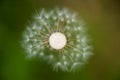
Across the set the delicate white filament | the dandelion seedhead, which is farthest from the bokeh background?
the delicate white filament

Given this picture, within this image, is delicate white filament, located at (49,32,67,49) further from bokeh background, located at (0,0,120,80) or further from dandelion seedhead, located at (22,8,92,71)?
bokeh background, located at (0,0,120,80)

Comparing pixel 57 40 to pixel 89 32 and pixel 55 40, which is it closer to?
pixel 55 40

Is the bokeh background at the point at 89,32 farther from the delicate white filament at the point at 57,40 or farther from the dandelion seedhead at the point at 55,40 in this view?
the delicate white filament at the point at 57,40

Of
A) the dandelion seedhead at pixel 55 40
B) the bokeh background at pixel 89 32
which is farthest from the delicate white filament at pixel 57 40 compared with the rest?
the bokeh background at pixel 89 32

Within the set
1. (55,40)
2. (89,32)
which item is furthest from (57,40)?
(89,32)
